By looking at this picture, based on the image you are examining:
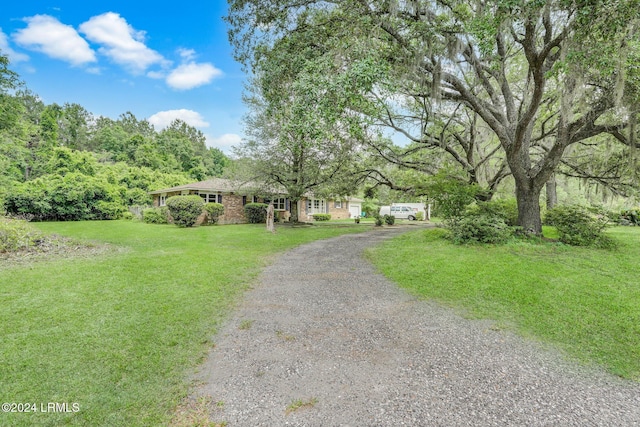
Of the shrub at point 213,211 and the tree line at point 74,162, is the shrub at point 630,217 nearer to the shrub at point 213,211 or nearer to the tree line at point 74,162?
the shrub at point 213,211

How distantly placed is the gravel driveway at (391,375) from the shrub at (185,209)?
13.9 meters

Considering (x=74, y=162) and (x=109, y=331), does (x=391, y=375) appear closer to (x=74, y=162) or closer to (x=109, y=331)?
(x=109, y=331)

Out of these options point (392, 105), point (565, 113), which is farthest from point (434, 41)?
point (392, 105)

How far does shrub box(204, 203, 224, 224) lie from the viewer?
18.8 metres

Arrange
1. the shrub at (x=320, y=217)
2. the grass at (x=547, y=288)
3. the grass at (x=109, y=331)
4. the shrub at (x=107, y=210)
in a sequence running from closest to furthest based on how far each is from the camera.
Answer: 1. the grass at (x=109, y=331)
2. the grass at (x=547, y=288)
3. the shrub at (x=107, y=210)
4. the shrub at (x=320, y=217)

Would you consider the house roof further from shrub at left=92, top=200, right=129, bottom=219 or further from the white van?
the white van

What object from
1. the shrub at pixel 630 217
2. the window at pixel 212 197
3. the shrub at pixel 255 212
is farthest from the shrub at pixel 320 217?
the shrub at pixel 630 217

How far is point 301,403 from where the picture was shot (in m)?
2.34

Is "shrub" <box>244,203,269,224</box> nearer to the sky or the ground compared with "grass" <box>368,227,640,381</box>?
nearer to the sky

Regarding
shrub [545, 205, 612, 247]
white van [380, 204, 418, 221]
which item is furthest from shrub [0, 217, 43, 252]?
white van [380, 204, 418, 221]

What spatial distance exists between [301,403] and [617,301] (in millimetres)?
5235

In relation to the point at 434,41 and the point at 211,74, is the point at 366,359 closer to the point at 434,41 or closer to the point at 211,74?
the point at 434,41

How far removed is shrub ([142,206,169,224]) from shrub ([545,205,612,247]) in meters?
21.2

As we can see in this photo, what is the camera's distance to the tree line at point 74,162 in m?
19.1
